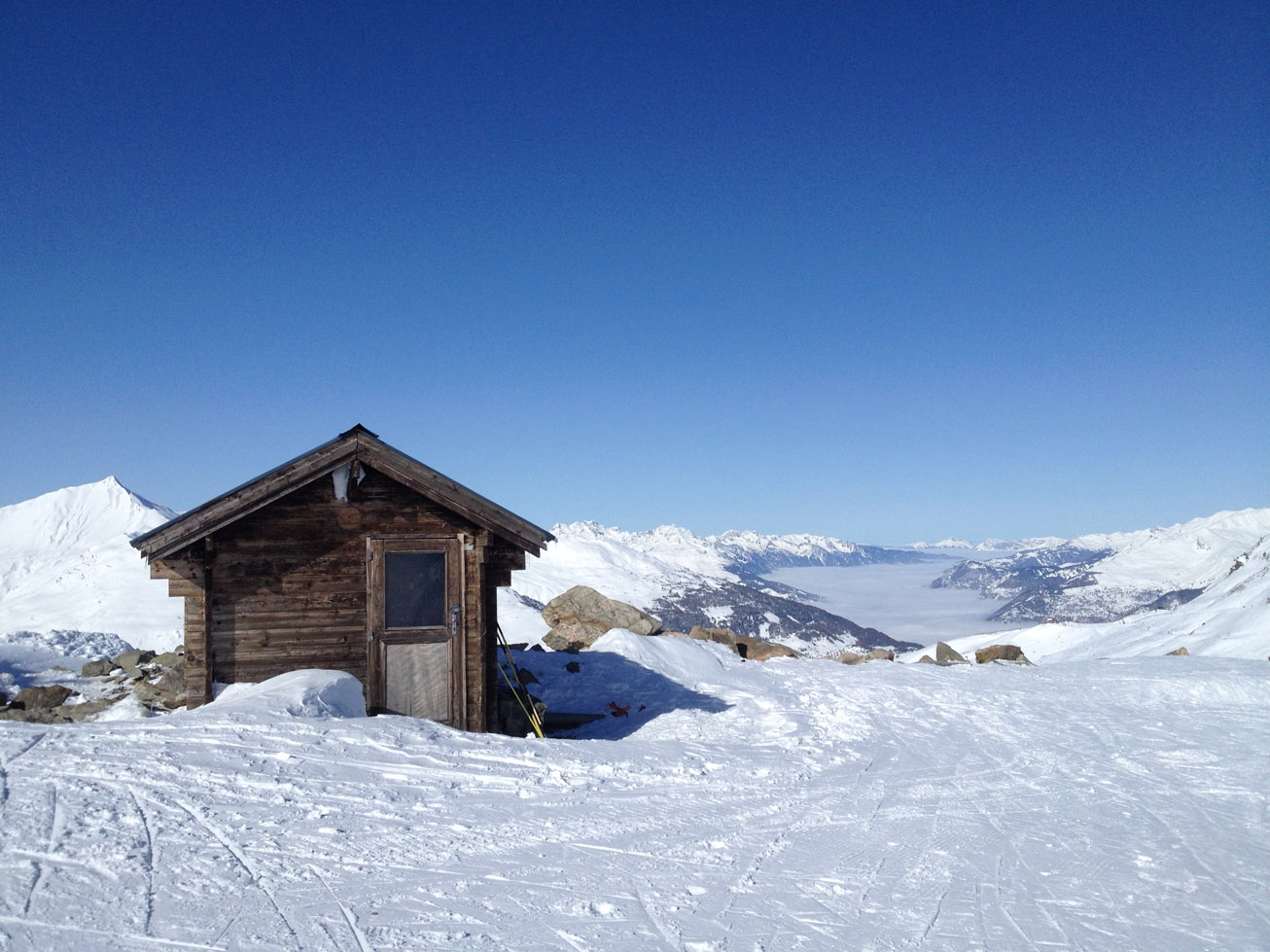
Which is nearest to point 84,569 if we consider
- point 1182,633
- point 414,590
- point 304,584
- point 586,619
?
point 586,619

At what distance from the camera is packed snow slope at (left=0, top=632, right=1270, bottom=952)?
4.96 m

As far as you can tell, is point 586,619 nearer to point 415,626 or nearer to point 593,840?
point 415,626

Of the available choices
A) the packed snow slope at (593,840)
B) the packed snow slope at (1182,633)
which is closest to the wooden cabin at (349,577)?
the packed snow slope at (593,840)

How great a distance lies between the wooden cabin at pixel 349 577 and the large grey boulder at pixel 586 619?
9964mm

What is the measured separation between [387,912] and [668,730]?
29.6ft

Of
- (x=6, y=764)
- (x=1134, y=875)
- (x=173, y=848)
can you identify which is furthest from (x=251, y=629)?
(x=1134, y=875)

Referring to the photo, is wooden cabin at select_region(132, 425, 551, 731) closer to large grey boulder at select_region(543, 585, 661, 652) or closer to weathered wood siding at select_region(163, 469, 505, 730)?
weathered wood siding at select_region(163, 469, 505, 730)

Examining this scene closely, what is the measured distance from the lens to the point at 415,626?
1151cm

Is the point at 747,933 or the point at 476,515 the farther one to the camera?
the point at 476,515

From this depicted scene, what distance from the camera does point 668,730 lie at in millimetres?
13625

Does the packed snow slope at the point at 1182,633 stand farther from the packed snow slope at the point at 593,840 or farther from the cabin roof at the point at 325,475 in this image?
the cabin roof at the point at 325,475

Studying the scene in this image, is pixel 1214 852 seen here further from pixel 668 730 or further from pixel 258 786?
pixel 258 786

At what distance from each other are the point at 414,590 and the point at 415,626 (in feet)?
1.69

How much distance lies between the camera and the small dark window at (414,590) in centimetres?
1148
